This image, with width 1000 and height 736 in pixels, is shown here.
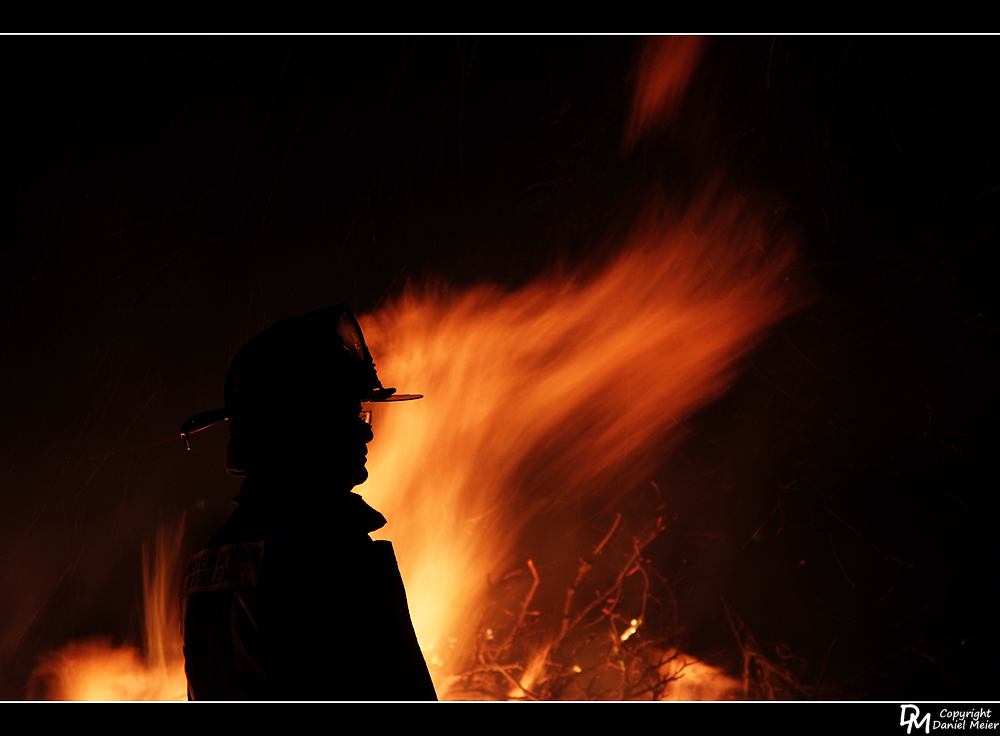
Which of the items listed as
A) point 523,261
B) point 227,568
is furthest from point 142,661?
point 523,261

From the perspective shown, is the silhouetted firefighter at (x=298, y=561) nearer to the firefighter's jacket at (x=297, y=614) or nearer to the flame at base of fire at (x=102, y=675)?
the firefighter's jacket at (x=297, y=614)

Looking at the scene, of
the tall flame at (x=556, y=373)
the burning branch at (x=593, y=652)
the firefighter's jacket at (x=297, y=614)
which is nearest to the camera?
the firefighter's jacket at (x=297, y=614)

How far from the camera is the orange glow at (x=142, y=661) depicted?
2.45m

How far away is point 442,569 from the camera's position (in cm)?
256

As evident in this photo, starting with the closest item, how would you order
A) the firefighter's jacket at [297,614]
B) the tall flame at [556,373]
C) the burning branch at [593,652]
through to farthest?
1. the firefighter's jacket at [297,614]
2. the burning branch at [593,652]
3. the tall flame at [556,373]

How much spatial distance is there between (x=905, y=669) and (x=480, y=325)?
2123mm

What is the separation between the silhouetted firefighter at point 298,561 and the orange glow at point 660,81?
5.79 ft

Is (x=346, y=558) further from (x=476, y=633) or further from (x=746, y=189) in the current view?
(x=746, y=189)

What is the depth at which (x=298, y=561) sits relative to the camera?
4.08 feet

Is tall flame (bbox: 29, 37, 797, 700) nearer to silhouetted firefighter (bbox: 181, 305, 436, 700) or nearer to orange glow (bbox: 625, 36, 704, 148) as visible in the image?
orange glow (bbox: 625, 36, 704, 148)

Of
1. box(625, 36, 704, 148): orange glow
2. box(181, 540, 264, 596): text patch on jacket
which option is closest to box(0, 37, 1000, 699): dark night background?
box(625, 36, 704, 148): orange glow

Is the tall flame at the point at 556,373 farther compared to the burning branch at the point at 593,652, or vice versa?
the tall flame at the point at 556,373

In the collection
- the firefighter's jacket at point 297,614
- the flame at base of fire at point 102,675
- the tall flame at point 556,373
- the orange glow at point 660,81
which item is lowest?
the firefighter's jacket at point 297,614

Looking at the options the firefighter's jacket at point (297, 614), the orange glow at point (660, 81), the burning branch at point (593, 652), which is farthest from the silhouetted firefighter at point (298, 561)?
the orange glow at point (660, 81)
